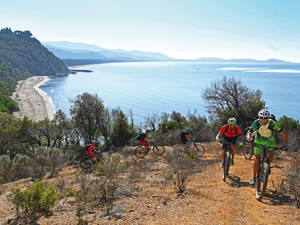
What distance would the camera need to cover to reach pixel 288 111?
64.9 metres

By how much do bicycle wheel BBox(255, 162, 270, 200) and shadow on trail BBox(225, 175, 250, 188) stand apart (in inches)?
34.3

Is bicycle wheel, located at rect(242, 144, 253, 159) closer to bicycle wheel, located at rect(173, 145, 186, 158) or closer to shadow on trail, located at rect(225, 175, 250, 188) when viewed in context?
bicycle wheel, located at rect(173, 145, 186, 158)

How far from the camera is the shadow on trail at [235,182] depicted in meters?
6.96

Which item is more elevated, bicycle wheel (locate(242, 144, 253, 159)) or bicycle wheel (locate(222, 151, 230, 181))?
bicycle wheel (locate(222, 151, 230, 181))

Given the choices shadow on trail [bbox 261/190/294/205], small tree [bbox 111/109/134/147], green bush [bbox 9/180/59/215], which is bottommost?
small tree [bbox 111/109/134/147]

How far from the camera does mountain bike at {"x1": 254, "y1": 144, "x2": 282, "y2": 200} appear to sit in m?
5.62

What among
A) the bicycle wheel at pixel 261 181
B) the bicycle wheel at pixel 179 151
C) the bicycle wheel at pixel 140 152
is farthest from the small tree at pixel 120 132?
the bicycle wheel at pixel 261 181

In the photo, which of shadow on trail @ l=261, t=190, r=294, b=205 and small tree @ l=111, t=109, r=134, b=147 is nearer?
shadow on trail @ l=261, t=190, r=294, b=205

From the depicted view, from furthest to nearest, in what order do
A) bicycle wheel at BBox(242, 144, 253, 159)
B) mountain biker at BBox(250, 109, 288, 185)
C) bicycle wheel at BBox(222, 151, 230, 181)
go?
1. bicycle wheel at BBox(242, 144, 253, 159)
2. bicycle wheel at BBox(222, 151, 230, 181)
3. mountain biker at BBox(250, 109, 288, 185)

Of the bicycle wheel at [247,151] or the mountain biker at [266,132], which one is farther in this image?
the bicycle wheel at [247,151]

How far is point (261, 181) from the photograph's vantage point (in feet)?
20.2

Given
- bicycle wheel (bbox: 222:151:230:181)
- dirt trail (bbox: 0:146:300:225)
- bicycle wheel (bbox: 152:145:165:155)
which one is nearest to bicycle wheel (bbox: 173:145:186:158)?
bicycle wheel (bbox: 152:145:165:155)

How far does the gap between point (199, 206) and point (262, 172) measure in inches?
73.5

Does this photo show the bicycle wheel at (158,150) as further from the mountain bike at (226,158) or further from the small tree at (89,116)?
the small tree at (89,116)
